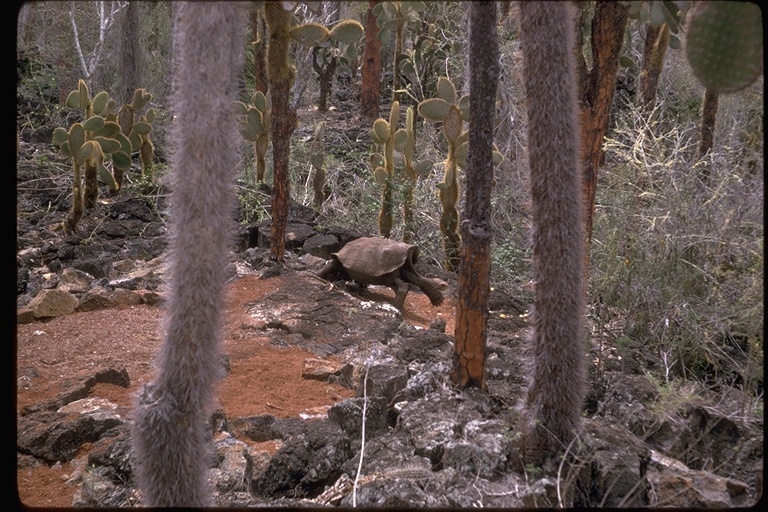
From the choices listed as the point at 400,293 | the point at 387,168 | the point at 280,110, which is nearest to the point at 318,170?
the point at 387,168

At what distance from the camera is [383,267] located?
6.38m

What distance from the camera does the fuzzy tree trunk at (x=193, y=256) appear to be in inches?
82.8

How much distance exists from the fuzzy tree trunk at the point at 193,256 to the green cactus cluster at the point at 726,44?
4.85ft

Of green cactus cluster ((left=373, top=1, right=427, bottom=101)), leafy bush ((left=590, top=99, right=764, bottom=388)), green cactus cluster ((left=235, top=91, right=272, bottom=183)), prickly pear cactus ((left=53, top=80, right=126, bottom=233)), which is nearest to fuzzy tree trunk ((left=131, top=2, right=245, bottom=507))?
leafy bush ((left=590, top=99, right=764, bottom=388))

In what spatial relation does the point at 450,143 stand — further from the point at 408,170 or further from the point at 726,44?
the point at 726,44

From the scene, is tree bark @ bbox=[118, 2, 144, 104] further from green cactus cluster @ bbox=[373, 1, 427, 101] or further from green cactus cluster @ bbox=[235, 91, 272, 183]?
green cactus cluster @ bbox=[373, 1, 427, 101]

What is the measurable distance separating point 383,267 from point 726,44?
14.3 feet

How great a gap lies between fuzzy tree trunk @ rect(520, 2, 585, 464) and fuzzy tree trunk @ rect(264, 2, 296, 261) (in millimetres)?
4127

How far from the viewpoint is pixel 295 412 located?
4051 millimetres

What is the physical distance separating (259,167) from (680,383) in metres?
6.63

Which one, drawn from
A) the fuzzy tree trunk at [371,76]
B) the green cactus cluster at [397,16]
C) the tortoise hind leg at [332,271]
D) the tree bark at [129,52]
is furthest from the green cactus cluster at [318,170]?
the fuzzy tree trunk at [371,76]

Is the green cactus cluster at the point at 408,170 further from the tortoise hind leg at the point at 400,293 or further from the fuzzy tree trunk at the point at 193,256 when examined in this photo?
the fuzzy tree trunk at the point at 193,256

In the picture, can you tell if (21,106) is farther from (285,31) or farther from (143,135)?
(285,31)

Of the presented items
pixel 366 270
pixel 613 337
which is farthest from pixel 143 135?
pixel 613 337
